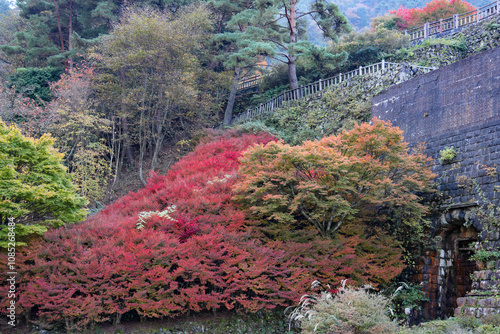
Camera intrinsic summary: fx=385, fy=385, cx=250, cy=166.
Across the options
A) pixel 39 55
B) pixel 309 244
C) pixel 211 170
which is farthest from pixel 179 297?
pixel 39 55

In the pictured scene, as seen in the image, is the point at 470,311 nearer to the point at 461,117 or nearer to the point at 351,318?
the point at 351,318

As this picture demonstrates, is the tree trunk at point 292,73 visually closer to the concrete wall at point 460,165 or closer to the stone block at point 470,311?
the concrete wall at point 460,165

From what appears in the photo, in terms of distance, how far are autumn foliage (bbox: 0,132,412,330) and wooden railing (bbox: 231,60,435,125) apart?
7.17m

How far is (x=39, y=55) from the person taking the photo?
69.9 ft

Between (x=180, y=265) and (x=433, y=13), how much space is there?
2390 centimetres

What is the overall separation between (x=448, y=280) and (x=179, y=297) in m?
5.94

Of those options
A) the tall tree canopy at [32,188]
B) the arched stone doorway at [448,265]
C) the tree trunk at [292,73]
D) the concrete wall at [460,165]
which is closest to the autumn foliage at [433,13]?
the tree trunk at [292,73]

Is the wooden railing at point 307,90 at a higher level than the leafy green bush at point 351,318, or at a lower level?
higher

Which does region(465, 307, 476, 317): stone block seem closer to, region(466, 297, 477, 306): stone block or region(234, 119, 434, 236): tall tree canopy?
region(466, 297, 477, 306): stone block

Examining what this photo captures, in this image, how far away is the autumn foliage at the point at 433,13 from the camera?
23438 mm

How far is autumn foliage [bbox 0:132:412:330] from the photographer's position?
6.83 metres

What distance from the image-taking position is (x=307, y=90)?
17.2m

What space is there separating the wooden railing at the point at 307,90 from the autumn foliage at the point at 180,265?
7173 millimetres

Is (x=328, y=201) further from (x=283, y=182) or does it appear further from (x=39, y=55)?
(x=39, y=55)
